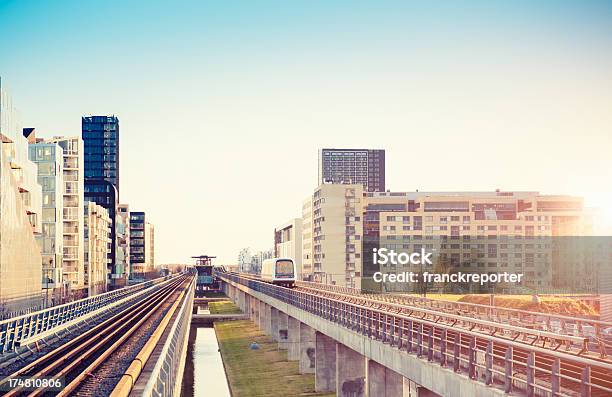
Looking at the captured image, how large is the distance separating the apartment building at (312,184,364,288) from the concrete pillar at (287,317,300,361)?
9143 centimetres

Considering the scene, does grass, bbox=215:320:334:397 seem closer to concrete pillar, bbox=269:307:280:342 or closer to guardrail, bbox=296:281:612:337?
concrete pillar, bbox=269:307:280:342

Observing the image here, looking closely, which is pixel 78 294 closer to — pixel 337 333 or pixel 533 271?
pixel 337 333

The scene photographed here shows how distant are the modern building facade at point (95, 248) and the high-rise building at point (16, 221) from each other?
109ft

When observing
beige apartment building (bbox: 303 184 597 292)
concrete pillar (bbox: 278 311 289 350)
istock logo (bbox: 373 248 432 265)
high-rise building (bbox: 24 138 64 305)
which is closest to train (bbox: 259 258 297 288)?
concrete pillar (bbox: 278 311 289 350)

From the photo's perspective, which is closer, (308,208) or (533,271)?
(533,271)

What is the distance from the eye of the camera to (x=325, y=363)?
51.4 meters

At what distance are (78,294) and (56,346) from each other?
6603 centimetres

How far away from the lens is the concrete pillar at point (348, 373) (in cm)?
4409

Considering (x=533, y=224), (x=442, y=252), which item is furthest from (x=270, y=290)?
(x=533, y=224)

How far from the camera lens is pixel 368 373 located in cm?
3522

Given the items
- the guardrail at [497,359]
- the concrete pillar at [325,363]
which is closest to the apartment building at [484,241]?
the concrete pillar at [325,363]

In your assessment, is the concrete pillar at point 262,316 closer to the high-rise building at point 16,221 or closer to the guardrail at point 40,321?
the guardrail at point 40,321

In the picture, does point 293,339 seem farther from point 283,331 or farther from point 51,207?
A: point 51,207

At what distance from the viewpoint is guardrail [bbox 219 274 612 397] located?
53.0 ft
